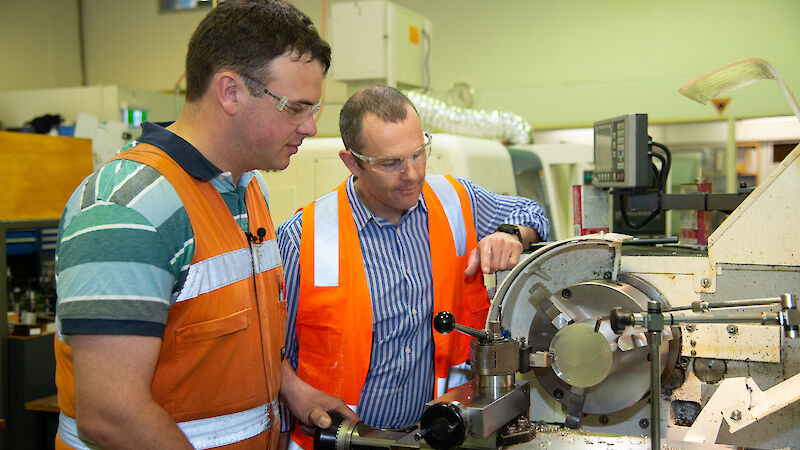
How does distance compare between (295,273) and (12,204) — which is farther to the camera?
(12,204)

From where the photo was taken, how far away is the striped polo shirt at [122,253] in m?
0.83

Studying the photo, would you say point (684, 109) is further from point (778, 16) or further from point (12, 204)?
point (12, 204)

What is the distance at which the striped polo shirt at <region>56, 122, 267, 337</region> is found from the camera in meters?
0.83

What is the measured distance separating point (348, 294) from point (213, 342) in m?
0.50

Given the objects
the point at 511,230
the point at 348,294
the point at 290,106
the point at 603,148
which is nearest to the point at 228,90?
the point at 290,106

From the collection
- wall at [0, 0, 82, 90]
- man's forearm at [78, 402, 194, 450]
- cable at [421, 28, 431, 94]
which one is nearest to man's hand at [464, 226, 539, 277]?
man's forearm at [78, 402, 194, 450]

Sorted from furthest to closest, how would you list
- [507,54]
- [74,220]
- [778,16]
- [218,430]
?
[507,54] < [778,16] < [218,430] < [74,220]

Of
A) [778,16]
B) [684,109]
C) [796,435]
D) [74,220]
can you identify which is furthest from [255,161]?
[778,16]

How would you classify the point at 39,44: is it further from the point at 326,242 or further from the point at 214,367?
the point at 214,367

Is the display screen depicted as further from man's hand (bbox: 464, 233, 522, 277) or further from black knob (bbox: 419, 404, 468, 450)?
black knob (bbox: 419, 404, 468, 450)

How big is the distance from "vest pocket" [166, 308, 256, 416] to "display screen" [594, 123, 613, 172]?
0.96 meters

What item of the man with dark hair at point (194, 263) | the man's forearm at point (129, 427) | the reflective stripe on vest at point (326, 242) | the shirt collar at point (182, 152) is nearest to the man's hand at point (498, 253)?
the reflective stripe on vest at point (326, 242)

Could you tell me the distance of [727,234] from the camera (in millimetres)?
1184

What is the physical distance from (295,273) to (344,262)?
11 centimetres
